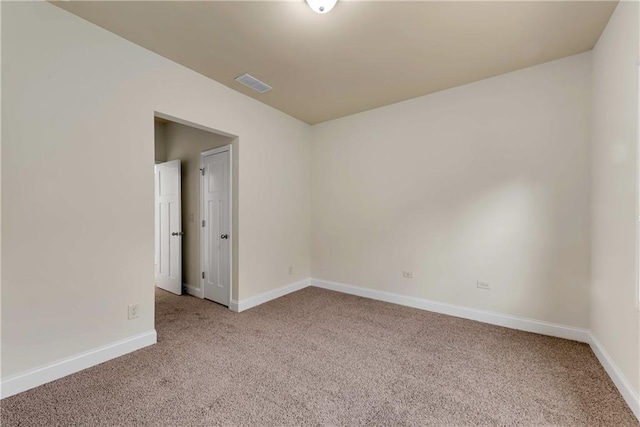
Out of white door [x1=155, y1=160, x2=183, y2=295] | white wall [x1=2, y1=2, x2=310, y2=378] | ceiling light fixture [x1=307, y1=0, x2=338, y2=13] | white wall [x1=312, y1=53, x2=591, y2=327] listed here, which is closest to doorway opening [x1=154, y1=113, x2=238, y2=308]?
white door [x1=155, y1=160, x2=183, y2=295]

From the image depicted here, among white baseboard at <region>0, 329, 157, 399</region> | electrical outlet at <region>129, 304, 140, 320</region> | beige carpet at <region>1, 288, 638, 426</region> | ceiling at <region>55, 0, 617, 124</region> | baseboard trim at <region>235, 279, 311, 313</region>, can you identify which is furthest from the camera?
baseboard trim at <region>235, 279, 311, 313</region>

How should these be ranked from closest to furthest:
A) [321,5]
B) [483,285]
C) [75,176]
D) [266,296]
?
[321,5]
[75,176]
[483,285]
[266,296]

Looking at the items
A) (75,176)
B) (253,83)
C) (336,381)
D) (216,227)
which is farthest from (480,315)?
(75,176)

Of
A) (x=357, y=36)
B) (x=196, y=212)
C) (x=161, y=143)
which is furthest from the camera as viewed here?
(x=161, y=143)

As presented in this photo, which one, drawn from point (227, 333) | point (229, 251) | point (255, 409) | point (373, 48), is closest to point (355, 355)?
point (255, 409)

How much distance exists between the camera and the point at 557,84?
262 cm

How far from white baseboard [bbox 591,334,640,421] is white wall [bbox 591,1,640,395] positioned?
0.13 feet

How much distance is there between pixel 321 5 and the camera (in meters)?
1.83

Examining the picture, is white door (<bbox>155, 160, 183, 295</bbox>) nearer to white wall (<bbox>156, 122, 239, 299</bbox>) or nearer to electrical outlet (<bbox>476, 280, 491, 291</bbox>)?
white wall (<bbox>156, 122, 239, 299</bbox>)

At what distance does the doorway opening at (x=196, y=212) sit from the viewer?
3.52 metres

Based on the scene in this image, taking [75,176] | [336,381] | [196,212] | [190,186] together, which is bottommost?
[336,381]

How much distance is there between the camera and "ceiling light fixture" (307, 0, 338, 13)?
5.91 feet

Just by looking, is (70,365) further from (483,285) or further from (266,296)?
(483,285)

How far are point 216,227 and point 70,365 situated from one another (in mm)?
2009
